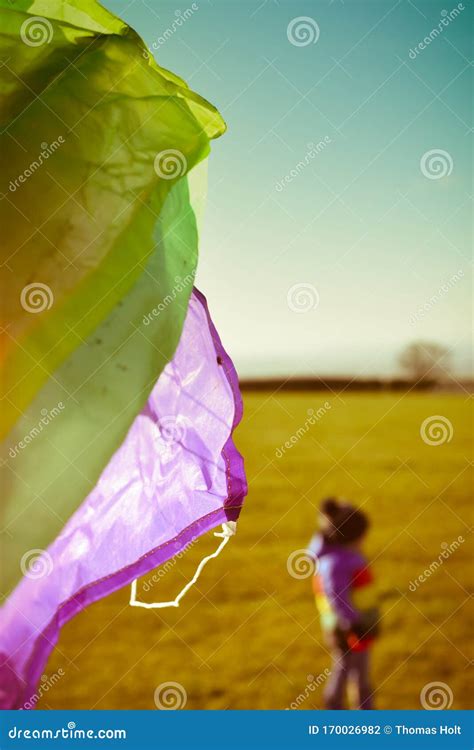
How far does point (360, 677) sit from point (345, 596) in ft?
1.27

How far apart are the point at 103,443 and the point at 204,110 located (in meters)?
0.52

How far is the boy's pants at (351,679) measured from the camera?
2979 millimetres

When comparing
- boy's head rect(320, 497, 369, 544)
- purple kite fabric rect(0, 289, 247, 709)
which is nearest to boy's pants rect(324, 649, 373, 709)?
boy's head rect(320, 497, 369, 544)

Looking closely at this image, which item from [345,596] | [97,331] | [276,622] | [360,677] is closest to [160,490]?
[97,331]

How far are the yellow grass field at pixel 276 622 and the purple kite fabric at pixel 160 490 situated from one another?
9.00 ft

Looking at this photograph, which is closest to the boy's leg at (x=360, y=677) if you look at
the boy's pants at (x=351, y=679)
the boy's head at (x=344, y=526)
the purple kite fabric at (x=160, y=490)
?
the boy's pants at (x=351, y=679)

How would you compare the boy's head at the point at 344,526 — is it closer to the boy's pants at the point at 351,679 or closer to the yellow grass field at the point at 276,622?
the boy's pants at the point at 351,679

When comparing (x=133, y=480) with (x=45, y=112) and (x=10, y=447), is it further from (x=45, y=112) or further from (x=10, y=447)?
(x=45, y=112)

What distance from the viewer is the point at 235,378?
3.39ft

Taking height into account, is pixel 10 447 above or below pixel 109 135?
below

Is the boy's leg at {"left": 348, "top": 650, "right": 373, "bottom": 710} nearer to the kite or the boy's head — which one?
the boy's head

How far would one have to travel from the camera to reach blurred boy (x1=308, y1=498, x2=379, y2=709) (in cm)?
292

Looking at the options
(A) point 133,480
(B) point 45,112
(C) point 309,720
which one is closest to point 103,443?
(A) point 133,480

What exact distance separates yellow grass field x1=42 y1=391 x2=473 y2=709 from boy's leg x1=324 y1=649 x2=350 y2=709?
1.51ft
